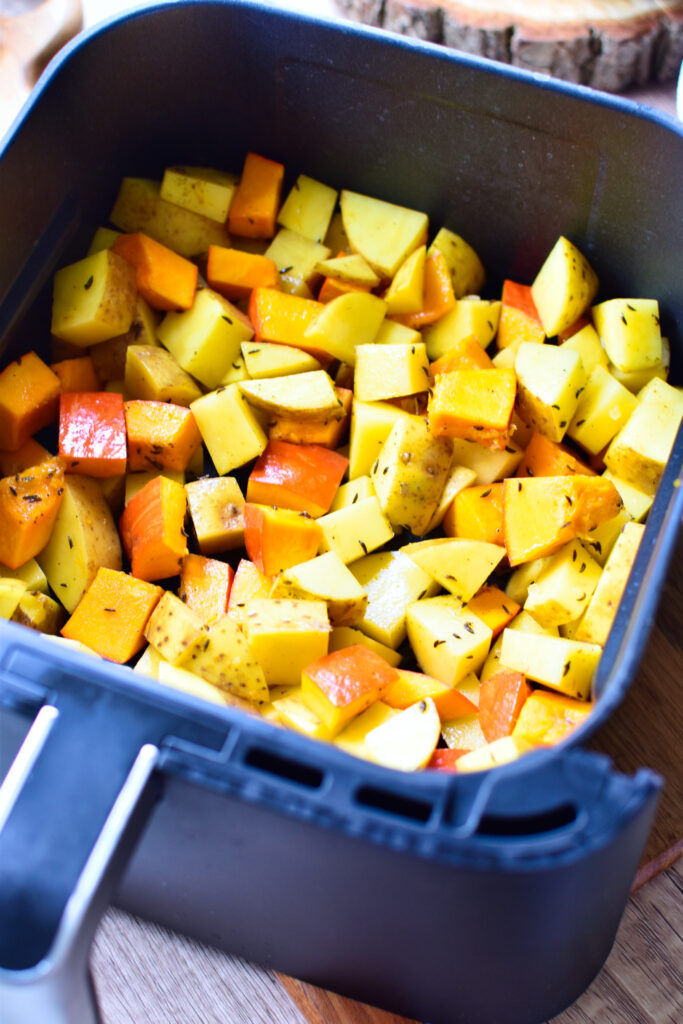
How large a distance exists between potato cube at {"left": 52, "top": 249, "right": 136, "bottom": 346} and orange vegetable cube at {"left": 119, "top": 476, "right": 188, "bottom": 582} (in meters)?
0.24

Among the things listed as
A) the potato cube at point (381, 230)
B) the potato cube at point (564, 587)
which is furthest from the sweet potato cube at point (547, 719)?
the potato cube at point (381, 230)

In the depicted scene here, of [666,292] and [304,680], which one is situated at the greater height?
[666,292]

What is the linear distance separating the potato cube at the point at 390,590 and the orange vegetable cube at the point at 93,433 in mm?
347

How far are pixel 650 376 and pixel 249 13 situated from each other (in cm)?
72

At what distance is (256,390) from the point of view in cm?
123

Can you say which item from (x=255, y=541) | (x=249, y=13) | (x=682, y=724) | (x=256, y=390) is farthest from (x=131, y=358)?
(x=682, y=724)

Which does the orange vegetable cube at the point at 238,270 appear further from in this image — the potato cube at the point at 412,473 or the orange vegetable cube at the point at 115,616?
the orange vegetable cube at the point at 115,616

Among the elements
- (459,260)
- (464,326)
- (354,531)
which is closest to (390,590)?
(354,531)

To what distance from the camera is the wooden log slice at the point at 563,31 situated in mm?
1537

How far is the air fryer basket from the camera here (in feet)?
2.24

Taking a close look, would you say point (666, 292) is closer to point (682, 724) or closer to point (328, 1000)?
point (682, 724)

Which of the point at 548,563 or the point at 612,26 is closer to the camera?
the point at 548,563

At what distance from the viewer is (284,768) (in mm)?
735

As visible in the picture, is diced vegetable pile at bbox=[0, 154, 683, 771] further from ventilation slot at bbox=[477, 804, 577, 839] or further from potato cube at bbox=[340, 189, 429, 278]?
ventilation slot at bbox=[477, 804, 577, 839]
